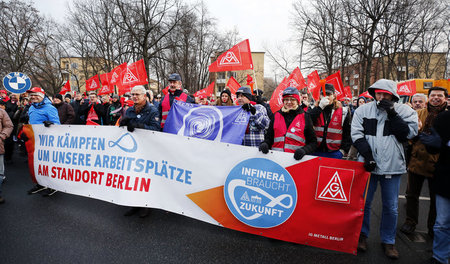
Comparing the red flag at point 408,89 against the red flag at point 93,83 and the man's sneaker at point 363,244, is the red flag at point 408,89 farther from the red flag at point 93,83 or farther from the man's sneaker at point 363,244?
the red flag at point 93,83

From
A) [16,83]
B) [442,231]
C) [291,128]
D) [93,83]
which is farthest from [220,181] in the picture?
[93,83]

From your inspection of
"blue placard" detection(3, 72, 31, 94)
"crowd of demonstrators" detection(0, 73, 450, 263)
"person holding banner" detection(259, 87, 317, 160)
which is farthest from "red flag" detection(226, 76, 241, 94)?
"blue placard" detection(3, 72, 31, 94)

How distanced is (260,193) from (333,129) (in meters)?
1.74

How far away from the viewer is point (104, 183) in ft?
11.9

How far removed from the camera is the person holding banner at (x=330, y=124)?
146 inches

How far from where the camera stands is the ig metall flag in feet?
12.5

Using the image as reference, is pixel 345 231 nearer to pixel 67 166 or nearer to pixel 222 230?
pixel 222 230

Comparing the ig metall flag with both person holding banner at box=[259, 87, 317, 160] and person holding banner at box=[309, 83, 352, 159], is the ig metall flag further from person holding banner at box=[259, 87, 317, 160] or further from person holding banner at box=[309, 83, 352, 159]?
person holding banner at box=[309, 83, 352, 159]

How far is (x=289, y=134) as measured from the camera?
10.6 ft

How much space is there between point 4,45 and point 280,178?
108 feet

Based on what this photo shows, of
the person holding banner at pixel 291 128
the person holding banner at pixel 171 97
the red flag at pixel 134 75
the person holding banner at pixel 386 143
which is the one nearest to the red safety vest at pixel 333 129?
the person holding banner at pixel 291 128

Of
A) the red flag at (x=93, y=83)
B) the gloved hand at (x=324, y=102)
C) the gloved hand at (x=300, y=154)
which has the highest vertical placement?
the red flag at (x=93, y=83)

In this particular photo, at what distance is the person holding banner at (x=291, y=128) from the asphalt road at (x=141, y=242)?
1289mm

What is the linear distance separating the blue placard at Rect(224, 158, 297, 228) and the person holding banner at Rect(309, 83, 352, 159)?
4.27 ft
